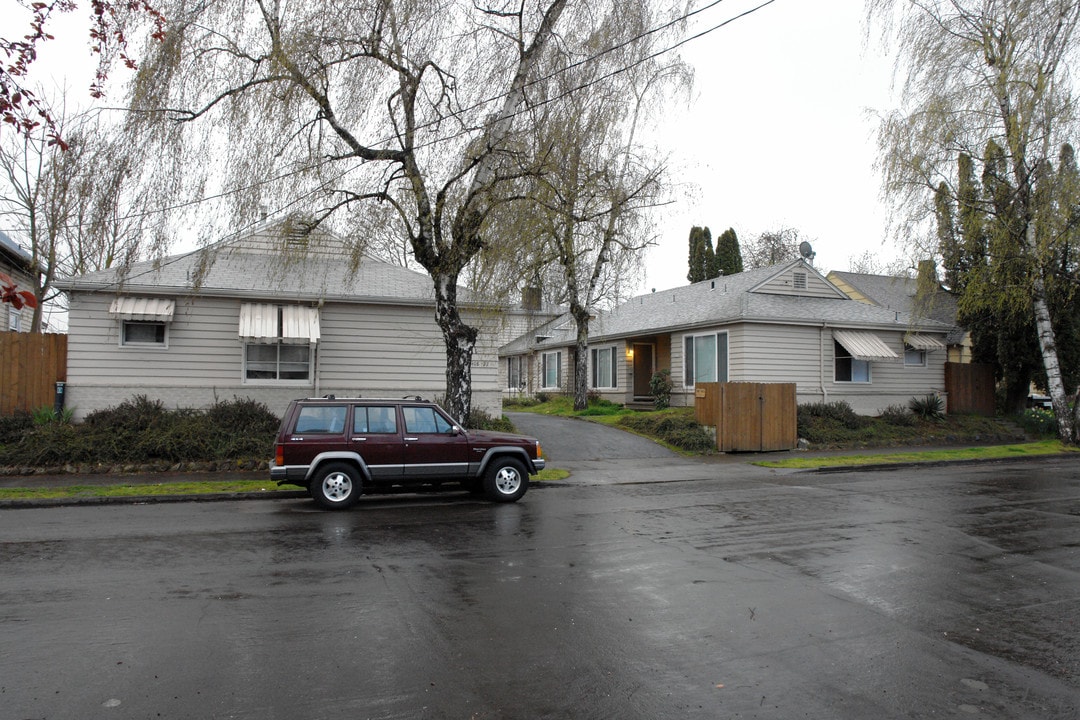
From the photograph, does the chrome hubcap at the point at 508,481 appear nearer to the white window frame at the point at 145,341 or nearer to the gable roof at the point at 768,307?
the white window frame at the point at 145,341

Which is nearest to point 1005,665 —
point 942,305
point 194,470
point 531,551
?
point 531,551

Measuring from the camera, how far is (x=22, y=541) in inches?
356

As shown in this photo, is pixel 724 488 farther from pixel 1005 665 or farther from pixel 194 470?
pixel 194 470

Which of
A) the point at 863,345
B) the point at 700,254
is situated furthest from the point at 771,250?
the point at 863,345

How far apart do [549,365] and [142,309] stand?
67.1ft

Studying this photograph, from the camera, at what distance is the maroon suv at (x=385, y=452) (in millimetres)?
11336

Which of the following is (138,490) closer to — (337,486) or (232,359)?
(337,486)

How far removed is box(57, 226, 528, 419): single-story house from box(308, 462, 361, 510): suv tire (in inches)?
230

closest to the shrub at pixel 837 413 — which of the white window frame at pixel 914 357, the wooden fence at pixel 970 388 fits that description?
the white window frame at pixel 914 357

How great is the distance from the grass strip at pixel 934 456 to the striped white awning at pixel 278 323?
444 inches

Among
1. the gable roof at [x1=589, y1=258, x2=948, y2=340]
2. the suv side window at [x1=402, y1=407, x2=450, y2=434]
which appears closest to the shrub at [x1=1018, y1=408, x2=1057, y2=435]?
the gable roof at [x1=589, y1=258, x2=948, y2=340]

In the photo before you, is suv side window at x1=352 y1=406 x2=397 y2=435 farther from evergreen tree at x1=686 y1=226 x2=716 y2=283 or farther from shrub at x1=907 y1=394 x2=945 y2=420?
evergreen tree at x1=686 y1=226 x2=716 y2=283

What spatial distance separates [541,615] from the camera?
608 cm

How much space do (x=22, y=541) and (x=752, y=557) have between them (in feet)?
27.8
